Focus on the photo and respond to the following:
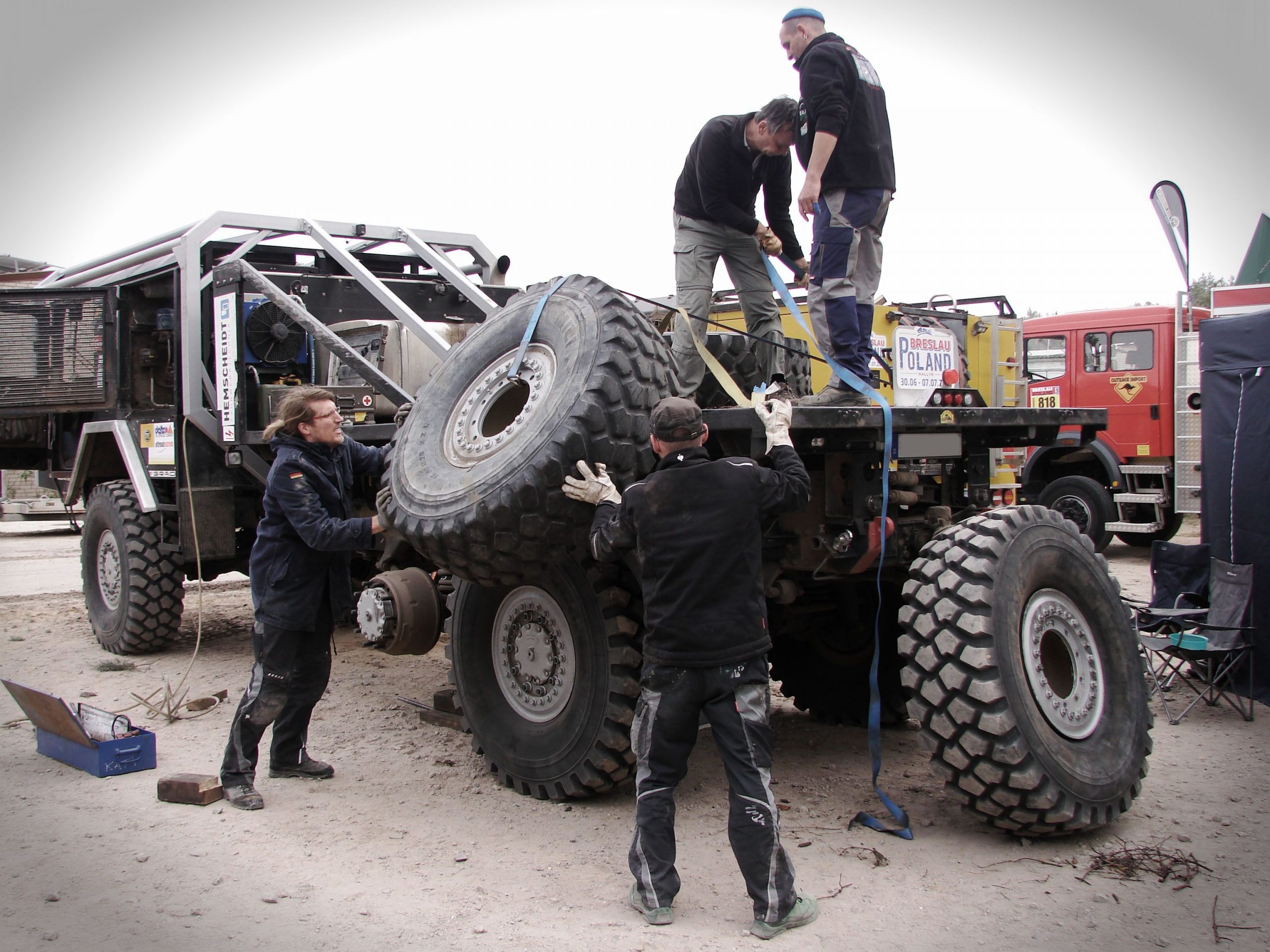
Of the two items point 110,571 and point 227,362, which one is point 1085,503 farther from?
point 110,571

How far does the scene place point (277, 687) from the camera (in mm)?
4656

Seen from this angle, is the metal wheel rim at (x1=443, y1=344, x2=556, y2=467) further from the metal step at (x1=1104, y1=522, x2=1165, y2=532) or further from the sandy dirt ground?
the metal step at (x1=1104, y1=522, x2=1165, y2=532)

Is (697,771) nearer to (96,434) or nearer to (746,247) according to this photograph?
(746,247)

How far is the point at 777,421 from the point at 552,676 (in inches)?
Result: 61.7

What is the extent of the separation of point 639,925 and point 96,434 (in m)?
6.67

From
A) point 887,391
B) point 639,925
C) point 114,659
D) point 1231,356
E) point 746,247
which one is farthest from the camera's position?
point 887,391

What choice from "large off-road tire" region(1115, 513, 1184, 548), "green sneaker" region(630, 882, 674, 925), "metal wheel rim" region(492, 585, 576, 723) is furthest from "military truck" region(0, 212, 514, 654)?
"large off-road tire" region(1115, 513, 1184, 548)

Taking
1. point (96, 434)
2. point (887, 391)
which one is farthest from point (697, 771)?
point (887, 391)

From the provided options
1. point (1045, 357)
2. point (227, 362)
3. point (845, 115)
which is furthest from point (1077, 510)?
point (227, 362)

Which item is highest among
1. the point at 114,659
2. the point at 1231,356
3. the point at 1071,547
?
the point at 1231,356

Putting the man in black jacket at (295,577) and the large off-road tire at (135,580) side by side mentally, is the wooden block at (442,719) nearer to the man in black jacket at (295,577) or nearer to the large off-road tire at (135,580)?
the man in black jacket at (295,577)

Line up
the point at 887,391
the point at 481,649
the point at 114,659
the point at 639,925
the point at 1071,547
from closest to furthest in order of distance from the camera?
the point at 639,925
the point at 1071,547
the point at 481,649
the point at 114,659
the point at 887,391

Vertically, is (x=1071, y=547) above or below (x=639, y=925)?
above

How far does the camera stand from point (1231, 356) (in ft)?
21.2
